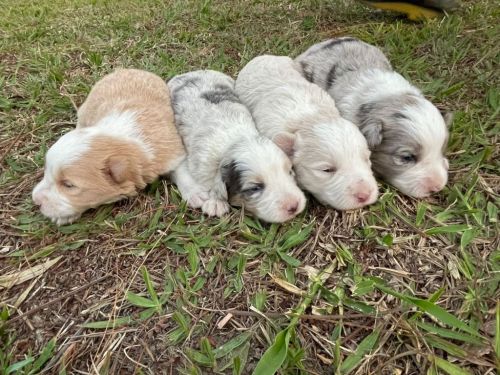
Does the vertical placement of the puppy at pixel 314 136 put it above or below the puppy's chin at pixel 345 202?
above

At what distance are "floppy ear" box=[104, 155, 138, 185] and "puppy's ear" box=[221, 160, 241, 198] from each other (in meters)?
0.75

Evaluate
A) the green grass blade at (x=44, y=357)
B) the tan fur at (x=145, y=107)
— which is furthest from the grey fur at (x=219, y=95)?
the green grass blade at (x=44, y=357)

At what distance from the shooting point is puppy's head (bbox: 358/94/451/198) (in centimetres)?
335

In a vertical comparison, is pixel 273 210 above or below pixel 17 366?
above

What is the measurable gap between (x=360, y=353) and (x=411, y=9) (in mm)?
5090

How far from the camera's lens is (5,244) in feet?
10.9

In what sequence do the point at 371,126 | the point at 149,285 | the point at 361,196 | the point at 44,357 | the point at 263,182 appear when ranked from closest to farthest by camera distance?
the point at 44,357, the point at 149,285, the point at 361,196, the point at 263,182, the point at 371,126

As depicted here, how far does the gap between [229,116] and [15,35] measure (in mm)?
4374

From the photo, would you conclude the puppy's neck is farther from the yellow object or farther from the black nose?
the yellow object

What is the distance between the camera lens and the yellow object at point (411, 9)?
19.5ft

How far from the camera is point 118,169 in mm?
3428

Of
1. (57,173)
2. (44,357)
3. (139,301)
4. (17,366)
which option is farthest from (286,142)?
(17,366)

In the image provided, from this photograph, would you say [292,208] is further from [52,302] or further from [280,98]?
[52,302]

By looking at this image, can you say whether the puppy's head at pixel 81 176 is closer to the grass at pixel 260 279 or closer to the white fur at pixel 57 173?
the white fur at pixel 57 173
